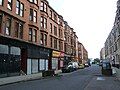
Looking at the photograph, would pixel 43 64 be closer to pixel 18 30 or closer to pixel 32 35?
pixel 32 35

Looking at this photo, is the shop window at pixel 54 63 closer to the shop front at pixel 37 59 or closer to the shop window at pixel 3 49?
the shop front at pixel 37 59

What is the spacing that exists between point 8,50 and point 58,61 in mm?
29385

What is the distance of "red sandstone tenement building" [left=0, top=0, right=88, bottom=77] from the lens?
97.2ft

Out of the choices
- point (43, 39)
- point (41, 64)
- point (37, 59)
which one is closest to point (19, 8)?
point (37, 59)

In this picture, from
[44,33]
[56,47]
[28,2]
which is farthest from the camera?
[56,47]

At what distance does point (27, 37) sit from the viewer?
3712 centimetres

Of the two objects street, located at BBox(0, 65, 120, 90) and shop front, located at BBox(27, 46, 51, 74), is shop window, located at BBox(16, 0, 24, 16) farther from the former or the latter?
street, located at BBox(0, 65, 120, 90)

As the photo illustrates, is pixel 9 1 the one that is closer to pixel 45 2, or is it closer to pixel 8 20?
pixel 8 20

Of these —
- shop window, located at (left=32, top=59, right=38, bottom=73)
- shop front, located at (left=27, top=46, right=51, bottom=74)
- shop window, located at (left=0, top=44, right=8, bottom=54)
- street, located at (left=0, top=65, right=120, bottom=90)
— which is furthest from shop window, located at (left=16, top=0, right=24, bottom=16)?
street, located at (left=0, top=65, right=120, bottom=90)

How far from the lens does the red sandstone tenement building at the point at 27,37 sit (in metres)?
29.6

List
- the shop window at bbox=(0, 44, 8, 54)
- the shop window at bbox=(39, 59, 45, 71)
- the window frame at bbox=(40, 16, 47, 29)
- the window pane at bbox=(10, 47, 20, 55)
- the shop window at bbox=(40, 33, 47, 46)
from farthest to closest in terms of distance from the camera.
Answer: the window frame at bbox=(40, 16, 47, 29)
the shop window at bbox=(40, 33, 47, 46)
the shop window at bbox=(39, 59, 45, 71)
the window pane at bbox=(10, 47, 20, 55)
the shop window at bbox=(0, 44, 8, 54)

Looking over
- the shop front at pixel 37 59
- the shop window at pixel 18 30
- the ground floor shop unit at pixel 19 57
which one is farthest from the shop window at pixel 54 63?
the shop window at pixel 18 30

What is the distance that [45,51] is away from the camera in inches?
1841

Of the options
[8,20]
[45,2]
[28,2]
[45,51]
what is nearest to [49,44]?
[45,51]
